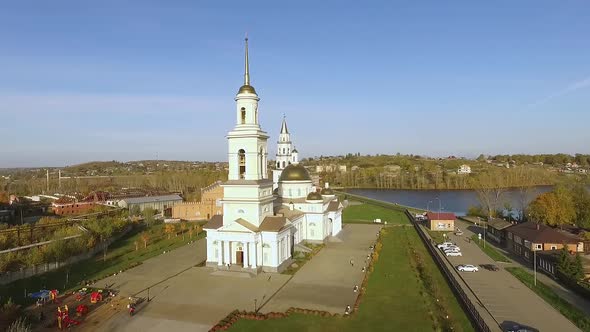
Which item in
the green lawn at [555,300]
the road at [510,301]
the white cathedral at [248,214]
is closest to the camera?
the green lawn at [555,300]

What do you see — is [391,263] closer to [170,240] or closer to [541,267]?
[541,267]

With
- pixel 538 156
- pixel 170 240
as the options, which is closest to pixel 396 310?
pixel 170 240

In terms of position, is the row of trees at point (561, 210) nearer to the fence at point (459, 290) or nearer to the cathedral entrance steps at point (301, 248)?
the fence at point (459, 290)

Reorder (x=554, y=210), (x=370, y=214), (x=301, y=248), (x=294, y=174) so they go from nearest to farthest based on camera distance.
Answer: (x=301, y=248), (x=294, y=174), (x=554, y=210), (x=370, y=214)

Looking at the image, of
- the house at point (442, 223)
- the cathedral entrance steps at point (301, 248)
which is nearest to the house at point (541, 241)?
the house at point (442, 223)

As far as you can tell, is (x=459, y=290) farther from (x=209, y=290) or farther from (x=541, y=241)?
(x=209, y=290)

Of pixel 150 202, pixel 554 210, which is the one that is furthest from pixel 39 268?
pixel 554 210
